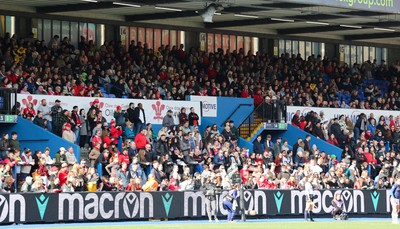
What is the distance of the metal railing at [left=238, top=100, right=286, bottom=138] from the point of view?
45.9 metres

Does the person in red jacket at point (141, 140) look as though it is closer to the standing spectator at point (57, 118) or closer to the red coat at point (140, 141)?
the red coat at point (140, 141)

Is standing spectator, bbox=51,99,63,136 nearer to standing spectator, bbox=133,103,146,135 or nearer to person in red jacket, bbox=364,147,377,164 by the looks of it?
standing spectator, bbox=133,103,146,135

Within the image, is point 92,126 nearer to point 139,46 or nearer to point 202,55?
point 139,46

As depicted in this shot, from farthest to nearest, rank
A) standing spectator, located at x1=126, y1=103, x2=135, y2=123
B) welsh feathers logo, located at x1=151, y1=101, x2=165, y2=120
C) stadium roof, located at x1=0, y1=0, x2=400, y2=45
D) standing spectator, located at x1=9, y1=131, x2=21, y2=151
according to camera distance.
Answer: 1. stadium roof, located at x1=0, y1=0, x2=400, y2=45
2. welsh feathers logo, located at x1=151, y1=101, x2=165, y2=120
3. standing spectator, located at x1=126, y1=103, x2=135, y2=123
4. standing spectator, located at x1=9, y1=131, x2=21, y2=151

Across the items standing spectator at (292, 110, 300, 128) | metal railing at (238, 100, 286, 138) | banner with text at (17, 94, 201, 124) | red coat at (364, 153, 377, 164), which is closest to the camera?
banner with text at (17, 94, 201, 124)

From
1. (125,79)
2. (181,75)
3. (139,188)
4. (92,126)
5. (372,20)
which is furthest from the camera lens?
(372,20)

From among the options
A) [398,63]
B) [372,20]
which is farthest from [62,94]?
[398,63]

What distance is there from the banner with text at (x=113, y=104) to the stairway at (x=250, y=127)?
286cm

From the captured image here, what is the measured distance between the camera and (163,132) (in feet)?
130

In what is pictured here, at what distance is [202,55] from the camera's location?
157ft

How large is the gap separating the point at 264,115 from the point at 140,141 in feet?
28.8

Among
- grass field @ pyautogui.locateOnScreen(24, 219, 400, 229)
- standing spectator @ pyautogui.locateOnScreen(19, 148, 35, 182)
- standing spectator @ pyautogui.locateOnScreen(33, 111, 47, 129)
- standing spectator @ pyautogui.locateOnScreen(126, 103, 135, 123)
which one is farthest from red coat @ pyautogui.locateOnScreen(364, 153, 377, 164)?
standing spectator @ pyautogui.locateOnScreen(19, 148, 35, 182)

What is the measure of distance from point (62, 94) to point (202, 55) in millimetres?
10430

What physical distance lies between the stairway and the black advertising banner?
274 inches
